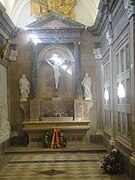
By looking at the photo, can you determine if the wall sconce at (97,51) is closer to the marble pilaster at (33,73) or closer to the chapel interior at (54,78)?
the chapel interior at (54,78)

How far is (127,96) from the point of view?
803cm

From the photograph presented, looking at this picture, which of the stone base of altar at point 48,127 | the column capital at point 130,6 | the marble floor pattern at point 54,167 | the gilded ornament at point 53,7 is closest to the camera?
the column capital at point 130,6

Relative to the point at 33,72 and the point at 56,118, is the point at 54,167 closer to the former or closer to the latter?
the point at 56,118

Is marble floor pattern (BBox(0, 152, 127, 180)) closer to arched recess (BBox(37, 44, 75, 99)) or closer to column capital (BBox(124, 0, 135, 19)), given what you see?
arched recess (BBox(37, 44, 75, 99))

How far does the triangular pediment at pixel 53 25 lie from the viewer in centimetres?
1362

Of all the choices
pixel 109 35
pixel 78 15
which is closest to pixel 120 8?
pixel 109 35

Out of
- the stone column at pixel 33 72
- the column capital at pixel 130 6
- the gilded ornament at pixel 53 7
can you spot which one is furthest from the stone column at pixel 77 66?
the column capital at pixel 130 6

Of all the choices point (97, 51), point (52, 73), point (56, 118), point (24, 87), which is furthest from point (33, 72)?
point (97, 51)

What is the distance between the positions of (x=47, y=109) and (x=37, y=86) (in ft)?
3.63

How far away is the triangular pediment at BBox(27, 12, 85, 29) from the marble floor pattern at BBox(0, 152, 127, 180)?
17.7 feet

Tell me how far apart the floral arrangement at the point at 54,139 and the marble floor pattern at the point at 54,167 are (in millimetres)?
708

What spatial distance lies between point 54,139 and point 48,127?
63 cm

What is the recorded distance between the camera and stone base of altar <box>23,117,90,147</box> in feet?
41.4

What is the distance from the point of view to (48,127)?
41.4 ft
